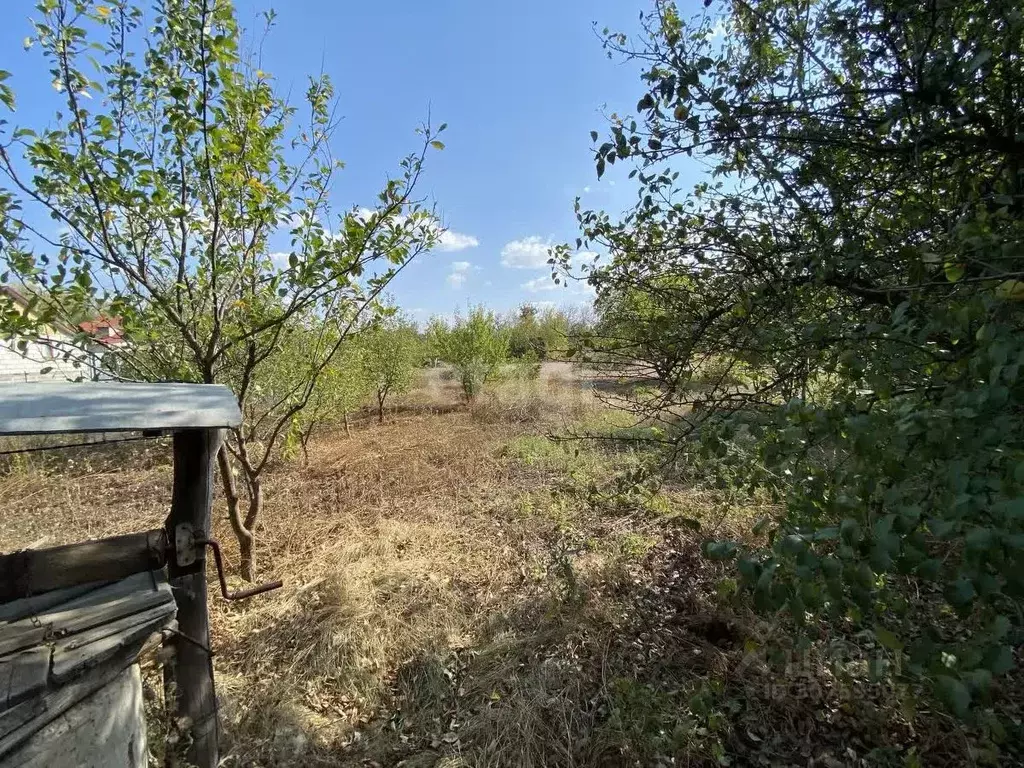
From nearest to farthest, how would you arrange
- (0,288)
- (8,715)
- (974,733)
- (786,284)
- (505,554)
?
(8,715)
(786,284)
(974,733)
(0,288)
(505,554)

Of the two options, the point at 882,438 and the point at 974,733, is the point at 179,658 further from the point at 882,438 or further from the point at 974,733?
the point at 974,733

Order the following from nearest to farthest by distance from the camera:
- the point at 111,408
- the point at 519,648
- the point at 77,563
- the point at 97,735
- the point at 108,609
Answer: the point at 111,408 → the point at 97,735 → the point at 108,609 → the point at 77,563 → the point at 519,648

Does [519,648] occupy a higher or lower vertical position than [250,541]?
lower

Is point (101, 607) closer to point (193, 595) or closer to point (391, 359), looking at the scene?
point (193, 595)

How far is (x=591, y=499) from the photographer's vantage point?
7.76 feet

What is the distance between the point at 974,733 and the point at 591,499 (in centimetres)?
218

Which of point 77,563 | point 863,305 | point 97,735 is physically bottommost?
point 97,735

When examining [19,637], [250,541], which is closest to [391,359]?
[250,541]

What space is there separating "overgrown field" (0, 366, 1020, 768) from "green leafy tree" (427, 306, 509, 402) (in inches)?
358

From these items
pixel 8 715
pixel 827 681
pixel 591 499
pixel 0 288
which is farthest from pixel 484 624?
pixel 0 288

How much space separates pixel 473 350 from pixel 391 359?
10.5 ft

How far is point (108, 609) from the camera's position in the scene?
5.18 feet

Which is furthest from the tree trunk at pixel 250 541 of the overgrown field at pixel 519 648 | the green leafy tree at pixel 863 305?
the green leafy tree at pixel 863 305

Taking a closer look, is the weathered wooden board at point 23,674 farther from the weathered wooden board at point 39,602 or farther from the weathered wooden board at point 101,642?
the weathered wooden board at point 39,602
